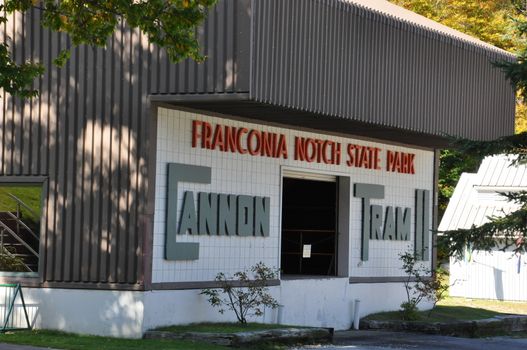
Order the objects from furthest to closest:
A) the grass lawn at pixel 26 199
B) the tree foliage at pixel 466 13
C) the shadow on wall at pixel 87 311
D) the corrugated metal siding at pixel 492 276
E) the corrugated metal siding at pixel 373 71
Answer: the tree foliage at pixel 466 13
the corrugated metal siding at pixel 492 276
the grass lawn at pixel 26 199
the shadow on wall at pixel 87 311
the corrugated metal siding at pixel 373 71

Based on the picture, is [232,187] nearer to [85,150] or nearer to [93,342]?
[85,150]

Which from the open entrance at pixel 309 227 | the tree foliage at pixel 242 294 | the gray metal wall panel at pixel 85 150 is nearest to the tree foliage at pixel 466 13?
the open entrance at pixel 309 227

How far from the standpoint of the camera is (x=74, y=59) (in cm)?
2153

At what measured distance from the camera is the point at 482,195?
45438 mm

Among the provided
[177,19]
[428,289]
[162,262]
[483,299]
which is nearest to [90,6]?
[177,19]

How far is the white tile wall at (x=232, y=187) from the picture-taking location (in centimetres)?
2083

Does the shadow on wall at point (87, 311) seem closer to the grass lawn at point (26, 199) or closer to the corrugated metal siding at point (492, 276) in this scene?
the grass lawn at point (26, 199)

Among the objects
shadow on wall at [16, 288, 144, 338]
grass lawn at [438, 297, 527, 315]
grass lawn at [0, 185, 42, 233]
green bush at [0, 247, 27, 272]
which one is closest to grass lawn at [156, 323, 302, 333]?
shadow on wall at [16, 288, 144, 338]

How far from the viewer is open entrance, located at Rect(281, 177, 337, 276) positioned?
89.7 feet

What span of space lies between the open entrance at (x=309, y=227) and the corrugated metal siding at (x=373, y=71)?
10.3 ft

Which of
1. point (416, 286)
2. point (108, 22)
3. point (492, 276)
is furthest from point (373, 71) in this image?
point (492, 276)

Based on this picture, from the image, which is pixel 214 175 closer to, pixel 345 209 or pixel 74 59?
pixel 74 59

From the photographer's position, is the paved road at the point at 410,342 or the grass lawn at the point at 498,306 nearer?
the paved road at the point at 410,342

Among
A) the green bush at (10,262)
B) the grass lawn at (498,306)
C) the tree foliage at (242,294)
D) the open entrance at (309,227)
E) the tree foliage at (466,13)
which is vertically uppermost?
the tree foliage at (466,13)
